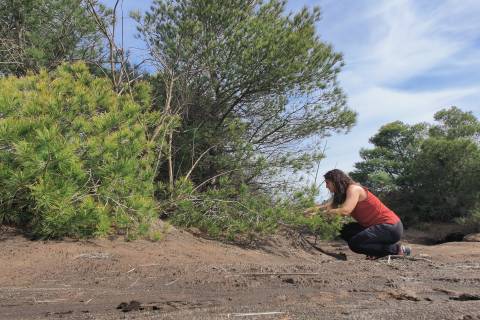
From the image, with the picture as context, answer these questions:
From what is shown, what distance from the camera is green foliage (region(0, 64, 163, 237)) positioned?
15.2ft

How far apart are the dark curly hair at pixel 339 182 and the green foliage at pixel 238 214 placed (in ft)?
3.63

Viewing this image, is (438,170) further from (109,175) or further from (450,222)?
(109,175)

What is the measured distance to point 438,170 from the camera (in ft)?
A: 50.6

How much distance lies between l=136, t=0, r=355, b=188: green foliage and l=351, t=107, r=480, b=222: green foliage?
24.1ft

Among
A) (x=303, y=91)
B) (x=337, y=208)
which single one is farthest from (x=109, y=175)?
(x=303, y=91)

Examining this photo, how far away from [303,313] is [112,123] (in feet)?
11.4

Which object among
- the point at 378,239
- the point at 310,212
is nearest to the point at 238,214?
the point at 310,212

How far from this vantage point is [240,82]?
A: 8.65m

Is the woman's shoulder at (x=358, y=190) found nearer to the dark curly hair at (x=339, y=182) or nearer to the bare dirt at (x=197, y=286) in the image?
the dark curly hair at (x=339, y=182)

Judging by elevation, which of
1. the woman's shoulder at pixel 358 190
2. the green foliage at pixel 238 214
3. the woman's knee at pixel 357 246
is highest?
the woman's shoulder at pixel 358 190

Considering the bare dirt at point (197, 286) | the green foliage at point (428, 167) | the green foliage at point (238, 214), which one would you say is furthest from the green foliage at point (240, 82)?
the green foliage at point (428, 167)

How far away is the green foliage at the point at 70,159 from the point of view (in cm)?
462

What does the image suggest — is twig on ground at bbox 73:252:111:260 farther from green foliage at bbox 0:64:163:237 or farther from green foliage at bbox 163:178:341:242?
green foliage at bbox 163:178:341:242

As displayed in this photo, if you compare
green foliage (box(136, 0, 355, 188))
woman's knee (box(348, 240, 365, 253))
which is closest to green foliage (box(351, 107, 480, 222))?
green foliage (box(136, 0, 355, 188))
